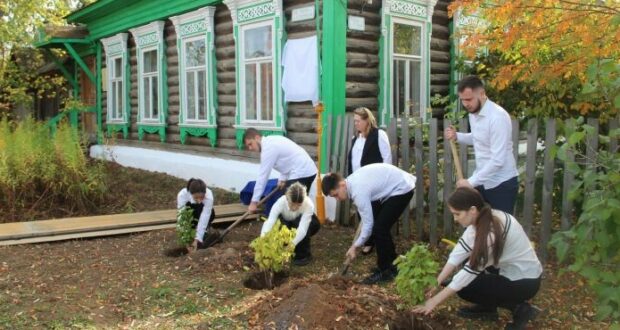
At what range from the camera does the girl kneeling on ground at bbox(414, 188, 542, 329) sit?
11.6 feet

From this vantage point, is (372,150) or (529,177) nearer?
(529,177)

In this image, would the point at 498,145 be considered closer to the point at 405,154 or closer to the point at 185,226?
the point at 405,154

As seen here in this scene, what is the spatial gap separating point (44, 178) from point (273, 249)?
4.54m

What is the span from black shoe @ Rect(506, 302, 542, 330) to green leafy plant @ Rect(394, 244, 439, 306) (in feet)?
1.93

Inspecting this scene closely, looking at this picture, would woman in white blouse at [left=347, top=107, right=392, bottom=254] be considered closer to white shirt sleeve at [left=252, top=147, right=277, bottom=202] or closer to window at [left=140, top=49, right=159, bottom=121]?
white shirt sleeve at [left=252, top=147, right=277, bottom=202]

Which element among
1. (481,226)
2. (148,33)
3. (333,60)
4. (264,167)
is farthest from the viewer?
(148,33)

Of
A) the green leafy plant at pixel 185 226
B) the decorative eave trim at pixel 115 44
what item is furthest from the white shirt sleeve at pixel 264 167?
the decorative eave trim at pixel 115 44

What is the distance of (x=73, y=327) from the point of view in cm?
390

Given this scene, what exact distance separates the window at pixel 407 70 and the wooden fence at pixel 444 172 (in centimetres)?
106

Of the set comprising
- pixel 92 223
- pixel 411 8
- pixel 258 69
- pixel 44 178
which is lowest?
pixel 92 223

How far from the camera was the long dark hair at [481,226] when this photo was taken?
349 cm

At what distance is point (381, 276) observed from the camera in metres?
5.00

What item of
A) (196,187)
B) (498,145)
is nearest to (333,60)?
(196,187)

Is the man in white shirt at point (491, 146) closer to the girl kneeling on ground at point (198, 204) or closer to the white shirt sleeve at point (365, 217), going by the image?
the white shirt sleeve at point (365, 217)
